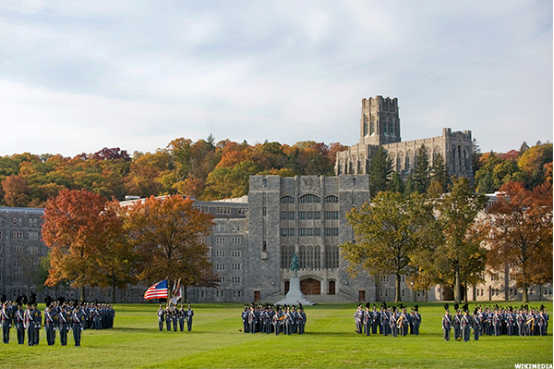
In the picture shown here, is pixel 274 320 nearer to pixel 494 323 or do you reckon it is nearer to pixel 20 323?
pixel 494 323

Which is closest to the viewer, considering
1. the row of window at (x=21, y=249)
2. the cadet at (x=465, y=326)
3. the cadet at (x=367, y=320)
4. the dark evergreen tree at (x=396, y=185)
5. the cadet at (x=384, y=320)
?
the cadet at (x=465, y=326)

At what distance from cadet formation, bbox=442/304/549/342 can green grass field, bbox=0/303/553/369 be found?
35.9 inches

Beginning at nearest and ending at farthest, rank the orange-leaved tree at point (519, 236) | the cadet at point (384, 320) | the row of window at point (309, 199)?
the cadet at point (384, 320)
the orange-leaved tree at point (519, 236)
the row of window at point (309, 199)

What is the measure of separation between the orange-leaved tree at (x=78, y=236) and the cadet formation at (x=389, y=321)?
46218 millimetres

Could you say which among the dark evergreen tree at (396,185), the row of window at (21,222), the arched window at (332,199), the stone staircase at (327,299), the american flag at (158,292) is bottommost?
the stone staircase at (327,299)

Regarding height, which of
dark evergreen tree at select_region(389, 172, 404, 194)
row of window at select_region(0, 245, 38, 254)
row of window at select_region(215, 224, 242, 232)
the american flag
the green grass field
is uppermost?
dark evergreen tree at select_region(389, 172, 404, 194)

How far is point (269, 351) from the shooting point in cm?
3772

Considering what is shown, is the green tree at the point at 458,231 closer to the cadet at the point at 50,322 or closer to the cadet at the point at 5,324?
the cadet at the point at 50,322

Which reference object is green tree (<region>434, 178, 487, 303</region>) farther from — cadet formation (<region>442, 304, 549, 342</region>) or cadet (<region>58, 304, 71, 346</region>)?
cadet (<region>58, 304, 71, 346</region>)

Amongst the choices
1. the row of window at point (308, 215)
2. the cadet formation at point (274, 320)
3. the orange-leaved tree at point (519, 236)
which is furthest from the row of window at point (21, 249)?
the cadet formation at point (274, 320)

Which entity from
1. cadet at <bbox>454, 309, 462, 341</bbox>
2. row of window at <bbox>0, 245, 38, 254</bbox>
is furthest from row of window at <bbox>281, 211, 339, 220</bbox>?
cadet at <bbox>454, 309, 462, 341</bbox>

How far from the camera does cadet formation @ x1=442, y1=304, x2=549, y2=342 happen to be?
4547 cm

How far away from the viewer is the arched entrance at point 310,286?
11756 cm

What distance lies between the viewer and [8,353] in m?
36.4
